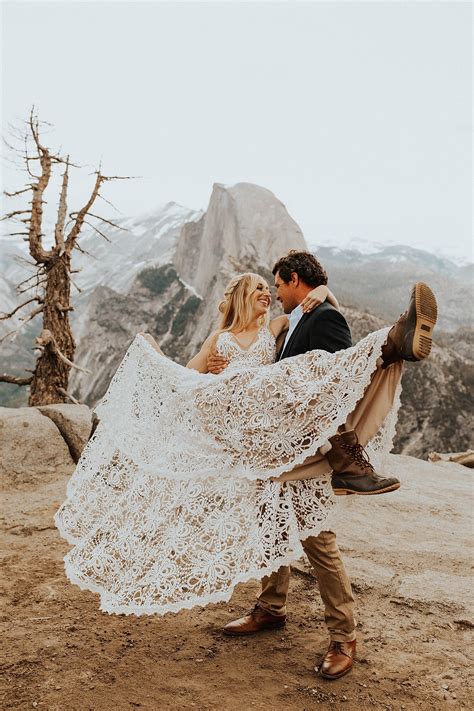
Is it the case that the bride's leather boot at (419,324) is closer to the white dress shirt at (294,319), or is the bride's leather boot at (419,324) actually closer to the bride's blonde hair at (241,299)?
the white dress shirt at (294,319)

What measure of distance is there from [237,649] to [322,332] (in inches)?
79.7

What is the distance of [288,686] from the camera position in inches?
124

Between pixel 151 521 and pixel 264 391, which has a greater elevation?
pixel 264 391

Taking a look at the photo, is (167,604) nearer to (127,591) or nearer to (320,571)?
(127,591)

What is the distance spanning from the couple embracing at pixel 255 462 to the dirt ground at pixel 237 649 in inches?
9.0

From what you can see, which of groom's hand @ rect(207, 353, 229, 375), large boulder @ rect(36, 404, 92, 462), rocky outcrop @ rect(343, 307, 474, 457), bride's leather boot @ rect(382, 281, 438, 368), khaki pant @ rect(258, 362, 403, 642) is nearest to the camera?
bride's leather boot @ rect(382, 281, 438, 368)

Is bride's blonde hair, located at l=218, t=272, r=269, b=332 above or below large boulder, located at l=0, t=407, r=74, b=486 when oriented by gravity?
above

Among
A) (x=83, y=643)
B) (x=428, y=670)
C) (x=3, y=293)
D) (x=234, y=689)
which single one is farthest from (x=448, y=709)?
(x=3, y=293)

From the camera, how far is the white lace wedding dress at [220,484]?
304 centimetres

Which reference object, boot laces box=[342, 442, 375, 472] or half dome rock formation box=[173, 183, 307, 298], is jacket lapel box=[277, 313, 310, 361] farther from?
half dome rock formation box=[173, 183, 307, 298]

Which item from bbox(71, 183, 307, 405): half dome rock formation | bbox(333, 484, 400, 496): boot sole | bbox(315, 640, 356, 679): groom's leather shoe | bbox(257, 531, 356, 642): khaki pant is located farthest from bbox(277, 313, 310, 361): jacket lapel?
bbox(71, 183, 307, 405): half dome rock formation

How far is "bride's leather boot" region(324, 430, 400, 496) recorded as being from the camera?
289 centimetres

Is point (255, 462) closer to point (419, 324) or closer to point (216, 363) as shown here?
point (216, 363)

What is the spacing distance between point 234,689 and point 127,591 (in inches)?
30.6
